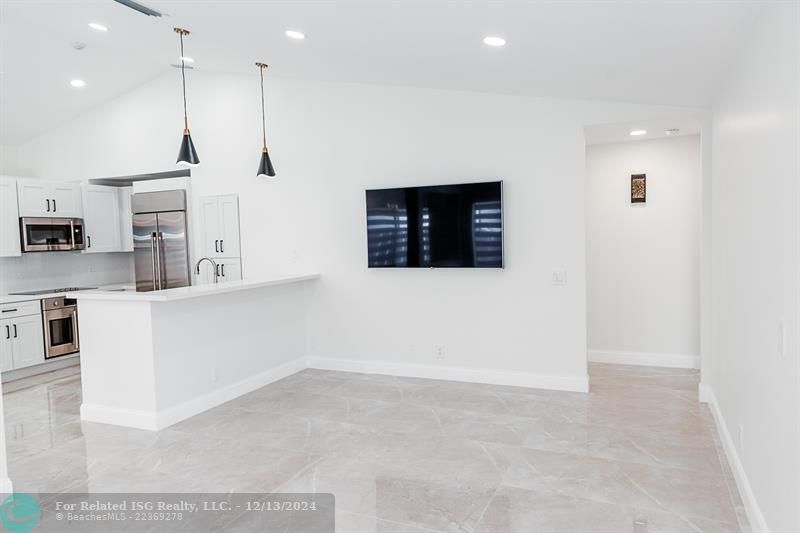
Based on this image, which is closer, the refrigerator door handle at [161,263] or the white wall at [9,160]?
the refrigerator door handle at [161,263]

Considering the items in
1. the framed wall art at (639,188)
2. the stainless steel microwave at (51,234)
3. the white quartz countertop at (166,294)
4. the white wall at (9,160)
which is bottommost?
→ the white quartz countertop at (166,294)

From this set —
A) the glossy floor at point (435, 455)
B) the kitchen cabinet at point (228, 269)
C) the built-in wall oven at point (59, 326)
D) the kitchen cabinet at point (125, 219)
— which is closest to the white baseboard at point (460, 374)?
the glossy floor at point (435, 455)

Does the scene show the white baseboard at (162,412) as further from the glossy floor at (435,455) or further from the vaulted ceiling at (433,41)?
the vaulted ceiling at (433,41)

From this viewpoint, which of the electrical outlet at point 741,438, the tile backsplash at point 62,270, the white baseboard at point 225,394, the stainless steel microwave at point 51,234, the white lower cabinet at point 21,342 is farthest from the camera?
the tile backsplash at point 62,270

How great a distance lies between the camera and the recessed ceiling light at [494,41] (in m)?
3.07

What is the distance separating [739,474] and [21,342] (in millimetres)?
6720

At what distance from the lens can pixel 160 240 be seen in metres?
6.98

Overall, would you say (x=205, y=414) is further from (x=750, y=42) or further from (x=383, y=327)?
(x=750, y=42)

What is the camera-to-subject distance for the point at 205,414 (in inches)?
178

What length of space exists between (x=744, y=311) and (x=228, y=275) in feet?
17.3

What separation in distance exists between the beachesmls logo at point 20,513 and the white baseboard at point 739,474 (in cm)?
351

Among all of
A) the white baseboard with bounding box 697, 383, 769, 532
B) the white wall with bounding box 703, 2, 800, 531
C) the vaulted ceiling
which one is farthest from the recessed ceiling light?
the white baseboard with bounding box 697, 383, 769, 532

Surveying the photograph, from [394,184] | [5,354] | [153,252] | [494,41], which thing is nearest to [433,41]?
[494,41]

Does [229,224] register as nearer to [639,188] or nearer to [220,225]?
[220,225]
